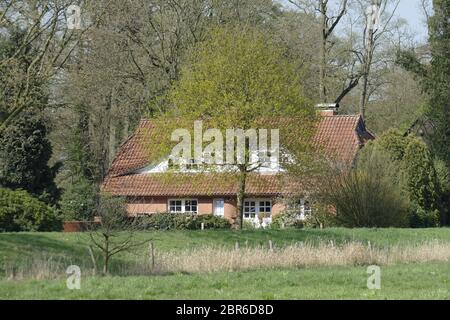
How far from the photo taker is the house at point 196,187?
162ft

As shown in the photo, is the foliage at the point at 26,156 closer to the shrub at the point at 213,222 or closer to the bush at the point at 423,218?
the shrub at the point at 213,222

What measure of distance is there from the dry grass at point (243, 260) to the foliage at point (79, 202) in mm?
21172

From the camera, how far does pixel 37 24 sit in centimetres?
3991

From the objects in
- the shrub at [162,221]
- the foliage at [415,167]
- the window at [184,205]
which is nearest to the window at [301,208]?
the foliage at [415,167]

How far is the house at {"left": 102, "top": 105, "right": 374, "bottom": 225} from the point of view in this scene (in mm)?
49438

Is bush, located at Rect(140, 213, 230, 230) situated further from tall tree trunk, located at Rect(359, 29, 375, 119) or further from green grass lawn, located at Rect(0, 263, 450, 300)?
green grass lawn, located at Rect(0, 263, 450, 300)

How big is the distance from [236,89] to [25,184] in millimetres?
11452

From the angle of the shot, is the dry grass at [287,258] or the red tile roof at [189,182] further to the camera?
the red tile roof at [189,182]

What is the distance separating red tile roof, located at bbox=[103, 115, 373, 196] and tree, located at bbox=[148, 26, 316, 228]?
726 cm

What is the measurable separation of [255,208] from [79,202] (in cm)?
890

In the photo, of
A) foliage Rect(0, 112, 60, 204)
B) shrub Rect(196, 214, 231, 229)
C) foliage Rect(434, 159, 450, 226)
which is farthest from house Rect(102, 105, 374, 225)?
foliage Rect(0, 112, 60, 204)

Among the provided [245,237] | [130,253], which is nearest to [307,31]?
[245,237]
